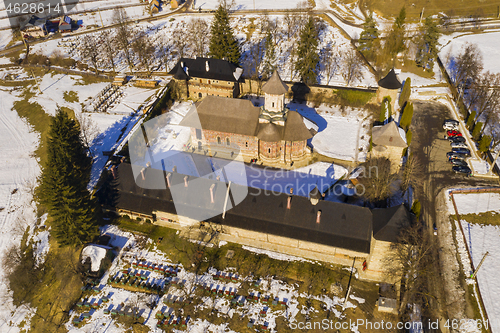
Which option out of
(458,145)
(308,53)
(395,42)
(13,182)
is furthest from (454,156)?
(13,182)

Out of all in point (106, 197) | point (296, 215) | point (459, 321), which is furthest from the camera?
point (106, 197)

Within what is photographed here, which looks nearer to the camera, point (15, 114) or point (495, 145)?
point (495, 145)

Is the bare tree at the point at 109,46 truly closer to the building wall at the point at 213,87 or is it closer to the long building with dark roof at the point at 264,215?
the building wall at the point at 213,87

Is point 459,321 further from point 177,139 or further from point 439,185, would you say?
point 177,139

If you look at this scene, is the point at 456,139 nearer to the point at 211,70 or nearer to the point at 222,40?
the point at 211,70

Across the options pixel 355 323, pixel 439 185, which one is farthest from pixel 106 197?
pixel 439 185

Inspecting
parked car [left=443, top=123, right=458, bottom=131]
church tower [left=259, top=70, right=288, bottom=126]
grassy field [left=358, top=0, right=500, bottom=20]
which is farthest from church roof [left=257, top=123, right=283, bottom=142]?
grassy field [left=358, top=0, right=500, bottom=20]

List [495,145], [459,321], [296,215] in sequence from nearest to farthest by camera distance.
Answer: [459,321], [296,215], [495,145]

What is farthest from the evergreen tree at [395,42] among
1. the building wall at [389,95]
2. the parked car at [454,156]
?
the parked car at [454,156]

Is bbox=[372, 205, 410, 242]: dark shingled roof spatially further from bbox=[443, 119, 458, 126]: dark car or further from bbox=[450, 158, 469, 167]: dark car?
bbox=[443, 119, 458, 126]: dark car
